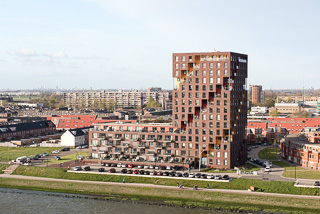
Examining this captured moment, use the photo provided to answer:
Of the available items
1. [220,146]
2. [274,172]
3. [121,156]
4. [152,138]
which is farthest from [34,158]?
[274,172]

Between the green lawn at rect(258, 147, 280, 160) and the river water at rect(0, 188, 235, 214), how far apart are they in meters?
48.0

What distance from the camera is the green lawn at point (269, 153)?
11662 cm

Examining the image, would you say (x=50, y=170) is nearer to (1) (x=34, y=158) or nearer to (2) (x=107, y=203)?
(1) (x=34, y=158)

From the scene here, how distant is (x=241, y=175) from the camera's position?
90875mm

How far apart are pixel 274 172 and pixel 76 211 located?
45.0 metres

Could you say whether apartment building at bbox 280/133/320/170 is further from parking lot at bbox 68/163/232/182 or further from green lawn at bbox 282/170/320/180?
parking lot at bbox 68/163/232/182

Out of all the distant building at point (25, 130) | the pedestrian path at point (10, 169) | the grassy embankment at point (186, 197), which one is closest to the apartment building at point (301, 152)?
the grassy embankment at point (186, 197)

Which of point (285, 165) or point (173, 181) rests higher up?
point (285, 165)

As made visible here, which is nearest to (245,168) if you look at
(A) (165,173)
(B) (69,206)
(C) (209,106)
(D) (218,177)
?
(D) (218,177)

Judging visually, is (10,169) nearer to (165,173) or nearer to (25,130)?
(165,173)

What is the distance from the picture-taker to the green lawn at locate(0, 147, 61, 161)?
117 meters

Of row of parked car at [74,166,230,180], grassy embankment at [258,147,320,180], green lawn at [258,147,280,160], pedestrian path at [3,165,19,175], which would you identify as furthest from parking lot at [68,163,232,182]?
green lawn at [258,147,280,160]

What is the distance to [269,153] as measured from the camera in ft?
406

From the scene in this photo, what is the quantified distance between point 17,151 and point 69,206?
57060 mm
